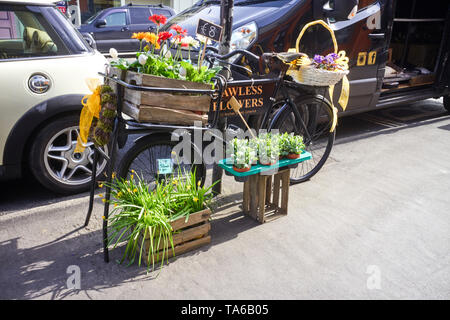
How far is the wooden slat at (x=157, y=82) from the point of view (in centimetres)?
259

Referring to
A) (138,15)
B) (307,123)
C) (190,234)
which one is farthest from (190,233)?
(138,15)

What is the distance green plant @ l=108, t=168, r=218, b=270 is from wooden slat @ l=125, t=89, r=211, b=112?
596 mm

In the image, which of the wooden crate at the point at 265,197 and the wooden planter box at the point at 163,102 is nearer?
the wooden planter box at the point at 163,102

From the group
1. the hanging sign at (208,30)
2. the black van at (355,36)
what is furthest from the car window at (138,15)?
the hanging sign at (208,30)

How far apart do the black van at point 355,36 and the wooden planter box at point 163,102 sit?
5.44 feet

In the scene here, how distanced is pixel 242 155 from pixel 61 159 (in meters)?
1.74

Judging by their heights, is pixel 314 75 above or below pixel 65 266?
above

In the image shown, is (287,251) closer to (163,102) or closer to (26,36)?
(163,102)

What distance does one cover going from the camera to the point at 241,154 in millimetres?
3182

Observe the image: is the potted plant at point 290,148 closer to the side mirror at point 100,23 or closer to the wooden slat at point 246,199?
the wooden slat at point 246,199

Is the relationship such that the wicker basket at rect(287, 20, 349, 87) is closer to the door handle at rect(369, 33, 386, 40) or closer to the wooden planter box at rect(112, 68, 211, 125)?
the wooden planter box at rect(112, 68, 211, 125)
